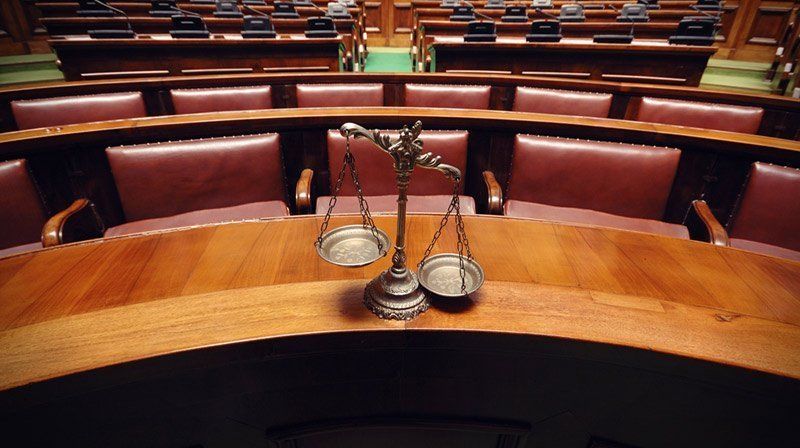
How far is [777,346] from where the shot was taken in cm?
77

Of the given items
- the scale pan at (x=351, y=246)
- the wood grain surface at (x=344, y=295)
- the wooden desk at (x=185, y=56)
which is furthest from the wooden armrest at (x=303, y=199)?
the wooden desk at (x=185, y=56)

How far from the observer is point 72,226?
1514 mm

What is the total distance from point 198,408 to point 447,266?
1.97 feet

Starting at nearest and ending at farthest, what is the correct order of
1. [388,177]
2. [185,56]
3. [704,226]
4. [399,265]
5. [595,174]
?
[399,265] < [704,226] < [595,174] < [388,177] < [185,56]

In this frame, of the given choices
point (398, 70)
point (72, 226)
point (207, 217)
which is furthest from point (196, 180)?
point (398, 70)

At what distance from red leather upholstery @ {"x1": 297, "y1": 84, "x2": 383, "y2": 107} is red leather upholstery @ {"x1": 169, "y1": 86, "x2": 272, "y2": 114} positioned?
27cm

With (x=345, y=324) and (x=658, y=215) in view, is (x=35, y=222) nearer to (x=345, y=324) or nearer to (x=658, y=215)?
(x=345, y=324)

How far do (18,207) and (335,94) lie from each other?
5.49 feet

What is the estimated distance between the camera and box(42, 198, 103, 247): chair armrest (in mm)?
1347

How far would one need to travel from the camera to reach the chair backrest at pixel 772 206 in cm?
149

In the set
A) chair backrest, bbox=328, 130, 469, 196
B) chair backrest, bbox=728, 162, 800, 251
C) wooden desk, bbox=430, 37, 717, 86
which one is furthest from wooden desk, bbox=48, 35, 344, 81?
chair backrest, bbox=728, 162, 800, 251

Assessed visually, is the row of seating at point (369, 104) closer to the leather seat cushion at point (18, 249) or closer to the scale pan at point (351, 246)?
the leather seat cushion at point (18, 249)

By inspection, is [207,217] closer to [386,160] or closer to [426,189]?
[386,160]

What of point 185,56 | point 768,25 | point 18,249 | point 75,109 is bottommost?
point 18,249
